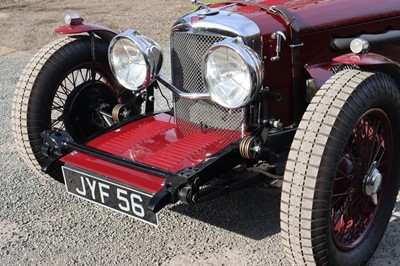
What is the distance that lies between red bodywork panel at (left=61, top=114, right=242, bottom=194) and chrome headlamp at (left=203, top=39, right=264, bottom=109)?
0.34 m

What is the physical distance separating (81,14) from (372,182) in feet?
30.3

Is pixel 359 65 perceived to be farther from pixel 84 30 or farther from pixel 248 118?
pixel 84 30

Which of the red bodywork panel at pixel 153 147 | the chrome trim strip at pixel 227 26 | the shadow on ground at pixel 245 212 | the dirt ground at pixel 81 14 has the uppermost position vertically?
the chrome trim strip at pixel 227 26

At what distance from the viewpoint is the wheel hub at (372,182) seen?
9.11ft

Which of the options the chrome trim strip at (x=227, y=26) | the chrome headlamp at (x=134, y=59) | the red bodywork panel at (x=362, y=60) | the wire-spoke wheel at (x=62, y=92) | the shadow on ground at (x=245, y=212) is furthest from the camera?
the wire-spoke wheel at (x=62, y=92)

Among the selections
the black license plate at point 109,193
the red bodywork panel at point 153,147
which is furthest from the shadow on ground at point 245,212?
the black license plate at point 109,193

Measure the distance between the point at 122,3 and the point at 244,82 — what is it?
33.4 feet

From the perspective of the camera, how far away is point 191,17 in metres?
3.12

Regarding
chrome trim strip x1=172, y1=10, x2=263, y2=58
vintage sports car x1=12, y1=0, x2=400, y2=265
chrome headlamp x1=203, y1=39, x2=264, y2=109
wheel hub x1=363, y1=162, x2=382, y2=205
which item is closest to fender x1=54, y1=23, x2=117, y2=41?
vintage sports car x1=12, y1=0, x2=400, y2=265

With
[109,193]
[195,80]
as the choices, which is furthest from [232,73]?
[109,193]

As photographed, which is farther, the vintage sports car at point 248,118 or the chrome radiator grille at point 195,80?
the chrome radiator grille at point 195,80

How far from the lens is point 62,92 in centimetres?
360

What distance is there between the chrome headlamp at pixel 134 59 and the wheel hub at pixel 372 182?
1.30 metres

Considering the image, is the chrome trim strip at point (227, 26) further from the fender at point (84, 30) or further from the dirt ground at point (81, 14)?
the dirt ground at point (81, 14)
